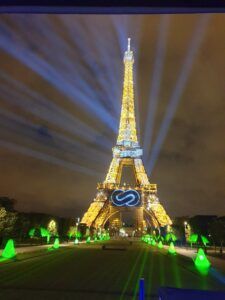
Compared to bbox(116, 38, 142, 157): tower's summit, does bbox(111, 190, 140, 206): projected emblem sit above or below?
below

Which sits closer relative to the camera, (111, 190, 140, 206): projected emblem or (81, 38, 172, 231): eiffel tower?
(81, 38, 172, 231): eiffel tower

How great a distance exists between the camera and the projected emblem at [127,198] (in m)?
120

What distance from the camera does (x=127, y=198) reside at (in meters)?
122

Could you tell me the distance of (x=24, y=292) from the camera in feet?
36.4

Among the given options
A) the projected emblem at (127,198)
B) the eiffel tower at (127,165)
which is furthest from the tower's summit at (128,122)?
the projected emblem at (127,198)

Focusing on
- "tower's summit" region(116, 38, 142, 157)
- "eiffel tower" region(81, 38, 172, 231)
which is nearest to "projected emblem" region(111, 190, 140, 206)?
"eiffel tower" region(81, 38, 172, 231)

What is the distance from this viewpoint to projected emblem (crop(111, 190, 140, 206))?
120m

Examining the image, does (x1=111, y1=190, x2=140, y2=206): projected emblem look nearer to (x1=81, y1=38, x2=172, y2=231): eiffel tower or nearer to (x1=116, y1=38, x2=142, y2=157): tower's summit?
(x1=81, y1=38, x2=172, y2=231): eiffel tower

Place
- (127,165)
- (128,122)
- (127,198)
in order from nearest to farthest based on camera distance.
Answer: (128,122) → (127,165) → (127,198)

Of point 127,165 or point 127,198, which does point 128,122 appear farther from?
point 127,198

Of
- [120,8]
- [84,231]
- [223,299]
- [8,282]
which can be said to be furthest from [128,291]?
[84,231]

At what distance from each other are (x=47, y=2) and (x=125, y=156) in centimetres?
10171

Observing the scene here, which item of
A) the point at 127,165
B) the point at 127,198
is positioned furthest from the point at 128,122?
the point at 127,198

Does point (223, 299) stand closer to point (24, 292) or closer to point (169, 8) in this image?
point (169, 8)
